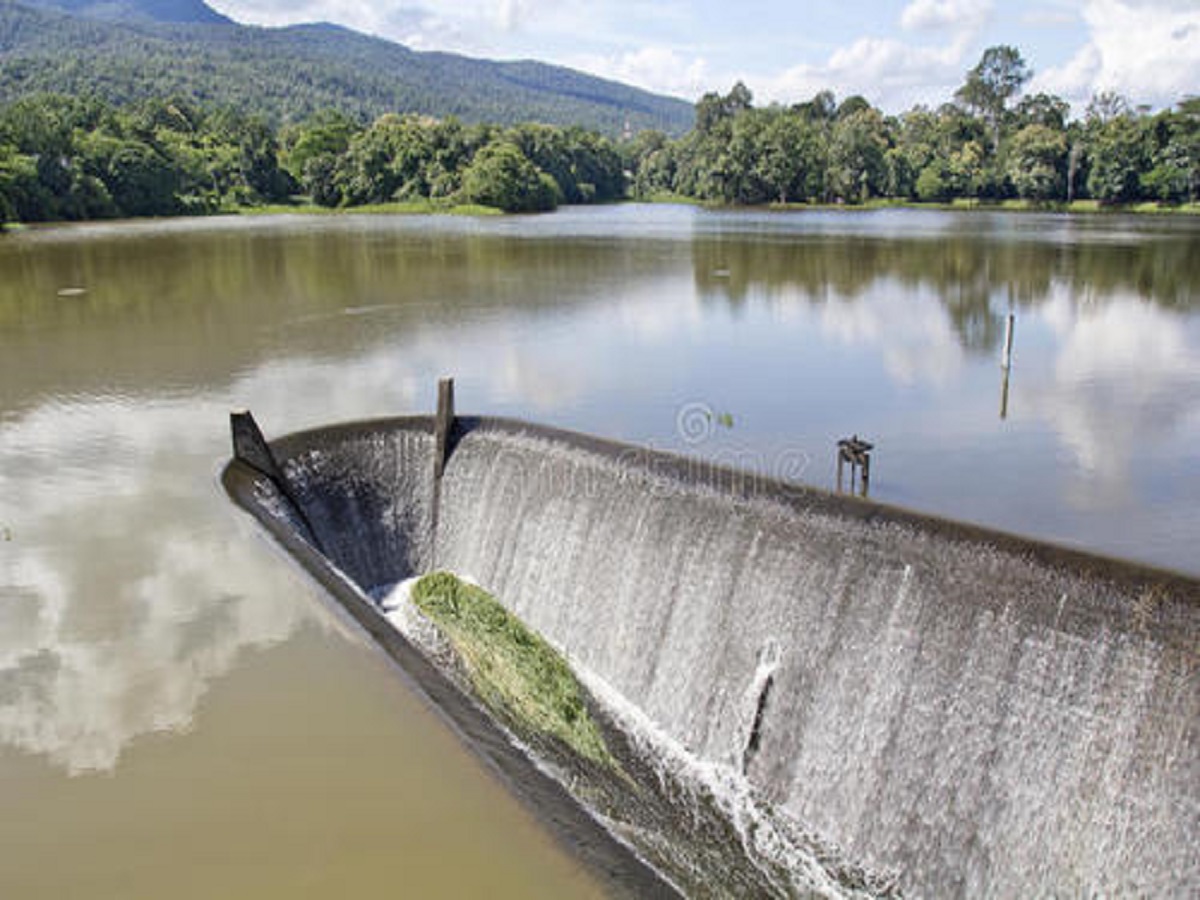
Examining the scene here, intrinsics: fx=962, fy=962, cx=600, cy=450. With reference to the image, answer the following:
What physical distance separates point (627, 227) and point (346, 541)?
4536 cm

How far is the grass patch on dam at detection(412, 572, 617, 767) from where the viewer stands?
7.70 meters

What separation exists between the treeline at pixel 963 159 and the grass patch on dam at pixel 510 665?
6559 centimetres

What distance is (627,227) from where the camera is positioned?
54.6 meters

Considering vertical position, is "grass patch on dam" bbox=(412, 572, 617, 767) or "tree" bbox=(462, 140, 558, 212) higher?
"tree" bbox=(462, 140, 558, 212)

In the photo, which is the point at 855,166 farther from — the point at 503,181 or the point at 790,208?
the point at 503,181

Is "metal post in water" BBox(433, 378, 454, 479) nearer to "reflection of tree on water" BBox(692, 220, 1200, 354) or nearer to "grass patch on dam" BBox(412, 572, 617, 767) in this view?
"grass patch on dam" BBox(412, 572, 617, 767)

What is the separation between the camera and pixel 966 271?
30.4 m

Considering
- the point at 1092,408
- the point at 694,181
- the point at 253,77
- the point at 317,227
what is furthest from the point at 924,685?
the point at 253,77

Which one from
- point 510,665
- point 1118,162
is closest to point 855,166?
point 1118,162

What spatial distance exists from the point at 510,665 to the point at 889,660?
332 centimetres

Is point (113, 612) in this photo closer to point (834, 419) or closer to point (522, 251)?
point (834, 419)

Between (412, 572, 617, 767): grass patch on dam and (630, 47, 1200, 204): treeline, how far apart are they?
6559cm

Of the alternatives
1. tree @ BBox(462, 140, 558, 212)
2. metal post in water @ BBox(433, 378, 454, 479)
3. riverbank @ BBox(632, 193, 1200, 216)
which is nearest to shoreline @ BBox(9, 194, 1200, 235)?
riverbank @ BBox(632, 193, 1200, 216)

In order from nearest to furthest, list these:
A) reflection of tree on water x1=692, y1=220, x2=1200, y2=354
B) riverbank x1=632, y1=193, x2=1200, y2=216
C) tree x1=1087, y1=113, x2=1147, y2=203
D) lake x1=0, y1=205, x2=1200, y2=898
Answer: lake x1=0, y1=205, x2=1200, y2=898 < reflection of tree on water x1=692, y1=220, x2=1200, y2=354 < riverbank x1=632, y1=193, x2=1200, y2=216 < tree x1=1087, y1=113, x2=1147, y2=203
